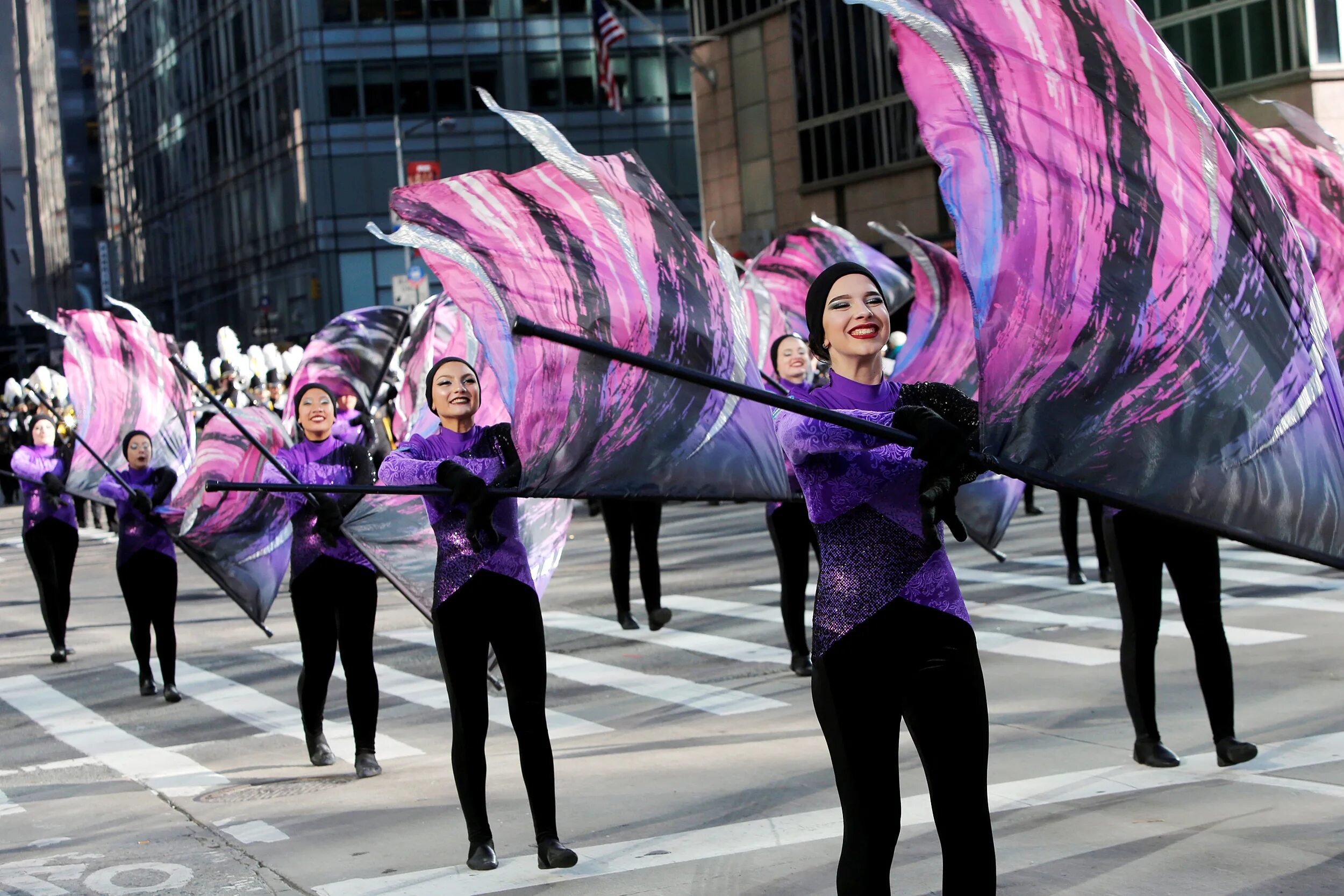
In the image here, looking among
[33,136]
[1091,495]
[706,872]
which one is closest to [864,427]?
[1091,495]

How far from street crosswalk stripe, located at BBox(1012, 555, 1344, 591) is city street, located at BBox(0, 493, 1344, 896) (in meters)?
0.04

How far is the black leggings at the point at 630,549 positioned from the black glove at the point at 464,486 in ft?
22.7

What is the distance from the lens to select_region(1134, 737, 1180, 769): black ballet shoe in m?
7.48

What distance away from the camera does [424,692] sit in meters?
11.2

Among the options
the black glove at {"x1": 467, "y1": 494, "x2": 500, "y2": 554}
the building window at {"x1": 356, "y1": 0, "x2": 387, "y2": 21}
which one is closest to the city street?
the black glove at {"x1": 467, "y1": 494, "x2": 500, "y2": 554}

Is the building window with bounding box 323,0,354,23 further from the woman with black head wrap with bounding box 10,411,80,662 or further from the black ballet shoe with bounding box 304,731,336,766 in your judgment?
the black ballet shoe with bounding box 304,731,336,766

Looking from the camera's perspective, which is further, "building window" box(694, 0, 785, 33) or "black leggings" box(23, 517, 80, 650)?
"building window" box(694, 0, 785, 33)

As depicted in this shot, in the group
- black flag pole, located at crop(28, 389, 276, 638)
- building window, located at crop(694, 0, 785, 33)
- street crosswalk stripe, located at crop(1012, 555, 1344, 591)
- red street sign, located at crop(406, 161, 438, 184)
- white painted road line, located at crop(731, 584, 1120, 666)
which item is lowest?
white painted road line, located at crop(731, 584, 1120, 666)

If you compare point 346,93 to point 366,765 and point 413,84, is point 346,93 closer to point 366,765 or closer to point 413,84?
point 413,84

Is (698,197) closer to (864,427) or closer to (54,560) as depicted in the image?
(54,560)

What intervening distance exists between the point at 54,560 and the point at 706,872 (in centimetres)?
923

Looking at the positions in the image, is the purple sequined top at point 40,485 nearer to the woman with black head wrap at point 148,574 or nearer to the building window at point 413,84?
the woman with black head wrap at point 148,574

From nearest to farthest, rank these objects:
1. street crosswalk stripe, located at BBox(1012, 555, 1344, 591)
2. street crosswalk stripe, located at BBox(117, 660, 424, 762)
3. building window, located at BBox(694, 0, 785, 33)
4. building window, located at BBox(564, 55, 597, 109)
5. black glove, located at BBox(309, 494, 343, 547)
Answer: black glove, located at BBox(309, 494, 343, 547)
street crosswalk stripe, located at BBox(117, 660, 424, 762)
street crosswalk stripe, located at BBox(1012, 555, 1344, 591)
building window, located at BBox(694, 0, 785, 33)
building window, located at BBox(564, 55, 597, 109)

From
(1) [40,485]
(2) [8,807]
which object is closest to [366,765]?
(2) [8,807]
